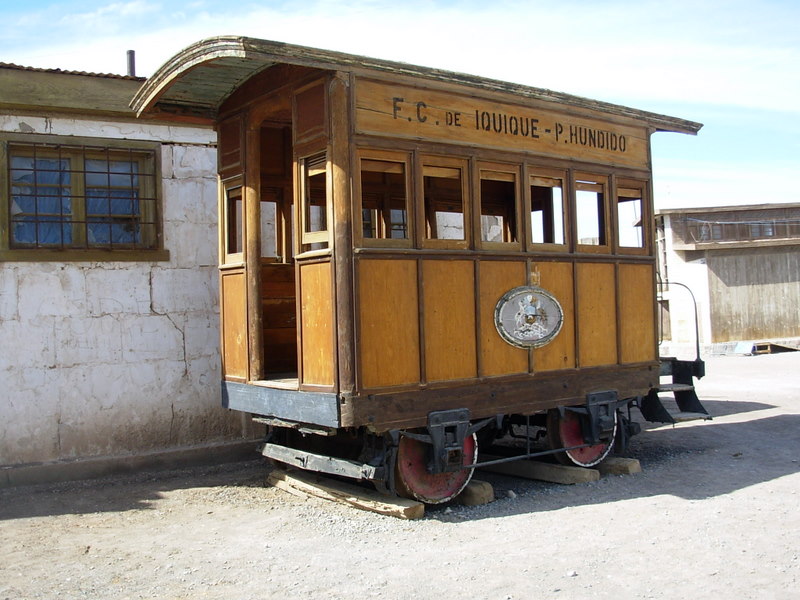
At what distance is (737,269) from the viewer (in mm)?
23406

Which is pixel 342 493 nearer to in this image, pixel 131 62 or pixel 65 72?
pixel 65 72

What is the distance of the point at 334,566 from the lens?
17.4 ft

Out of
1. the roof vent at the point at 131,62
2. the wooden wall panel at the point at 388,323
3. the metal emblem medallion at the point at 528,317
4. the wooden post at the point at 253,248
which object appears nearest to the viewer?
the wooden wall panel at the point at 388,323

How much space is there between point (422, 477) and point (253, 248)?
8.16 feet

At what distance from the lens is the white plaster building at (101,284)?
8.03 meters

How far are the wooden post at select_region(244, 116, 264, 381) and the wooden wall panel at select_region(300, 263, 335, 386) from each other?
86 centimetres

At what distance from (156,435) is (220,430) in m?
0.68

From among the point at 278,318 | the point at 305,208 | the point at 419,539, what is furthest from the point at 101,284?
the point at 419,539

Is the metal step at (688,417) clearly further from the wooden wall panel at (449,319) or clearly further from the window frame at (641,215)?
the wooden wall panel at (449,319)

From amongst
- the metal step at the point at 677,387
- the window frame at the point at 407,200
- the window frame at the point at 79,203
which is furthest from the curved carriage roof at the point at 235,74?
the metal step at the point at 677,387

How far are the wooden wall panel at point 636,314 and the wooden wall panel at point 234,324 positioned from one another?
144 inches

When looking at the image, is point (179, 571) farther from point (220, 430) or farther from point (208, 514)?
point (220, 430)

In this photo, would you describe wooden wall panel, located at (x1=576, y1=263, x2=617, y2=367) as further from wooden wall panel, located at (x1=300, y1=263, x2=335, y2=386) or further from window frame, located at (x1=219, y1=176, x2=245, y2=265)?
window frame, located at (x1=219, y1=176, x2=245, y2=265)

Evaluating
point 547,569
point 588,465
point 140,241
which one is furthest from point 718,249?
point 547,569
